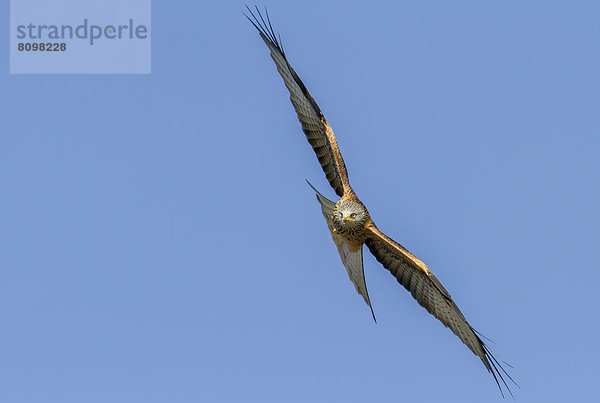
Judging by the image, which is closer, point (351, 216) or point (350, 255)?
point (351, 216)

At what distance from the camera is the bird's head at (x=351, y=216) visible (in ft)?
69.0

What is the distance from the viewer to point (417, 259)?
21547 millimetres

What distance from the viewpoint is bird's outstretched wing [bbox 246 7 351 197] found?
71.8ft

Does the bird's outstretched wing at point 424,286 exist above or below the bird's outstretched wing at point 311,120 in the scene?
below

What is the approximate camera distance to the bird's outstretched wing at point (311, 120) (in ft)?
71.8

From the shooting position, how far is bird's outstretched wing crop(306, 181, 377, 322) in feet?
71.1

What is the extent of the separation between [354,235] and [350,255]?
22.7 inches

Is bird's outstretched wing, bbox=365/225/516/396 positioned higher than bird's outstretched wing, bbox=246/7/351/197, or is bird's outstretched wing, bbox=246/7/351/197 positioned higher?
bird's outstretched wing, bbox=246/7/351/197

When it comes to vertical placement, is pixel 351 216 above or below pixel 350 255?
above

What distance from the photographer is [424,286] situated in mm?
21969

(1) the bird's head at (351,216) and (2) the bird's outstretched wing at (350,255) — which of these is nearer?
(1) the bird's head at (351,216)

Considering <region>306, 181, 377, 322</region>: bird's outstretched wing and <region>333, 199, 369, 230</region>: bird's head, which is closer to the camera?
<region>333, 199, 369, 230</region>: bird's head

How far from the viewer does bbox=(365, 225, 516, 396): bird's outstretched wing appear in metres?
21.2

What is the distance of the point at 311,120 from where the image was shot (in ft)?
72.6
